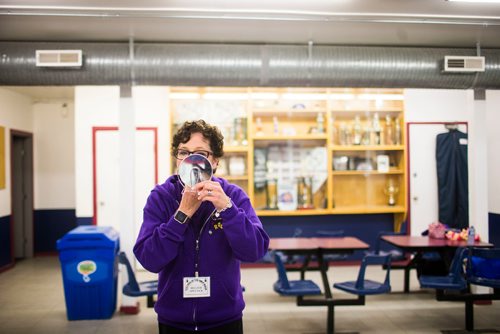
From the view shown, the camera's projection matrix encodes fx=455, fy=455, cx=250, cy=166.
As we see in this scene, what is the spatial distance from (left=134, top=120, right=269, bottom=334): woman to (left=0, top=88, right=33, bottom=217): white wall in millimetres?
6411

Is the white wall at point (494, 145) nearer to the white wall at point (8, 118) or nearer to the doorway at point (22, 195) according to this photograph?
the white wall at point (8, 118)

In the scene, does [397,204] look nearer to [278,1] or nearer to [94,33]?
[278,1]

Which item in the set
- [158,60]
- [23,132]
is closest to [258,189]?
[158,60]

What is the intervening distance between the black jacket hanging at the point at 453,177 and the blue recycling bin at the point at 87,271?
533cm

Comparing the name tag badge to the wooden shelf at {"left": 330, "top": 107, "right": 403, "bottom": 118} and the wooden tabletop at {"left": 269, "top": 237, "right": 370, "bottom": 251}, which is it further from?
the wooden shelf at {"left": 330, "top": 107, "right": 403, "bottom": 118}

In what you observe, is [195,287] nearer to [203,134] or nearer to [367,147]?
[203,134]

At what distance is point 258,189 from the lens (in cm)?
741

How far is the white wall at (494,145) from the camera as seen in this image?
5898 millimetres

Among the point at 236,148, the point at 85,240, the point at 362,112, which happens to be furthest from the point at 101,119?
the point at 362,112

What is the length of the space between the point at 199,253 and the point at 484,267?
142 inches

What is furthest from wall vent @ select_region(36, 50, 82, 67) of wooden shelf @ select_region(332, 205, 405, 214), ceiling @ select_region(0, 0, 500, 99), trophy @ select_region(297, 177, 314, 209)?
wooden shelf @ select_region(332, 205, 405, 214)

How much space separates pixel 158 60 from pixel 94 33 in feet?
2.39

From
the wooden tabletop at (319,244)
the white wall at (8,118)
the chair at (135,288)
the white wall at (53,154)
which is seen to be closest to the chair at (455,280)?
the wooden tabletop at (319,244)

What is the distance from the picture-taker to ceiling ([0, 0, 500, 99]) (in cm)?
390
